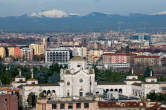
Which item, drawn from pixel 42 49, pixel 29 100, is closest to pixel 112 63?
pixel 42 49

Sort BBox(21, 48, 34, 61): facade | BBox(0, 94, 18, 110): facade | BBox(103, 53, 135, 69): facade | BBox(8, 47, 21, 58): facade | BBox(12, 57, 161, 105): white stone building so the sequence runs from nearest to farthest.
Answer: BBox(0, 94, 18, 110): facade, BBox(12, 57, 161, 105): white stone building, BBox(103, 53, 135, 69): facade, BBox(21, 48, 34, 61): facade, BBox(8, 47, 21, 58): facade

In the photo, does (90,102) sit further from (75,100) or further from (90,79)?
(90,79)

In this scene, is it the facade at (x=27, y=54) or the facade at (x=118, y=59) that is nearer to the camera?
the facade at (x=118, y=59)

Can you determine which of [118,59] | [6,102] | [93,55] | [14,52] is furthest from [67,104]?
[14,52]

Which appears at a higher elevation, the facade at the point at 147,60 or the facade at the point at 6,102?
the facade at the point at 6,102

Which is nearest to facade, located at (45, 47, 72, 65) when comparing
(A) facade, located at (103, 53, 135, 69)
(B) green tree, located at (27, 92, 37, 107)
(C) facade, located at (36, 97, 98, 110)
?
(A) facade, located at (103, 53, 135, 69)

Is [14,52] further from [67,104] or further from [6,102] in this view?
[67,104]

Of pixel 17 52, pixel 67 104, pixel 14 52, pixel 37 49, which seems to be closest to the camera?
pixel 67 104

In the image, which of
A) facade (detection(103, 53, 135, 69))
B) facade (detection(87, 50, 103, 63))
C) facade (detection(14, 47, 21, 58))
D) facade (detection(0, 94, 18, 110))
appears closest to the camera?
facade (detection(0, 94, 18, 110))

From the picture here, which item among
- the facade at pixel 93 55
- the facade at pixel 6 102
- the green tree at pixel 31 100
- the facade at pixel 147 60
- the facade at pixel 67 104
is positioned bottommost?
the facade at pixel 93 55

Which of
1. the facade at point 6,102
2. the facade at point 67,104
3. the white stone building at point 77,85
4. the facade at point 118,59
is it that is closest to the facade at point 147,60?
the facade at point 118,59

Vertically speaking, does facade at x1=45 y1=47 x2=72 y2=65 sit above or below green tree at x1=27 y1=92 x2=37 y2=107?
below

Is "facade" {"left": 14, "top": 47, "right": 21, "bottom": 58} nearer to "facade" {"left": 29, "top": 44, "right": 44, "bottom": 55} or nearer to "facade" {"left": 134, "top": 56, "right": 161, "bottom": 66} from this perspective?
"facade" {"left": 29, "top": 44, "right": 44, "bottom": 55}

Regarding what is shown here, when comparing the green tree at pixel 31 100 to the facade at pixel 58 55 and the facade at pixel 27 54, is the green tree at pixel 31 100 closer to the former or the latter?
the facade at pixel 58 55
